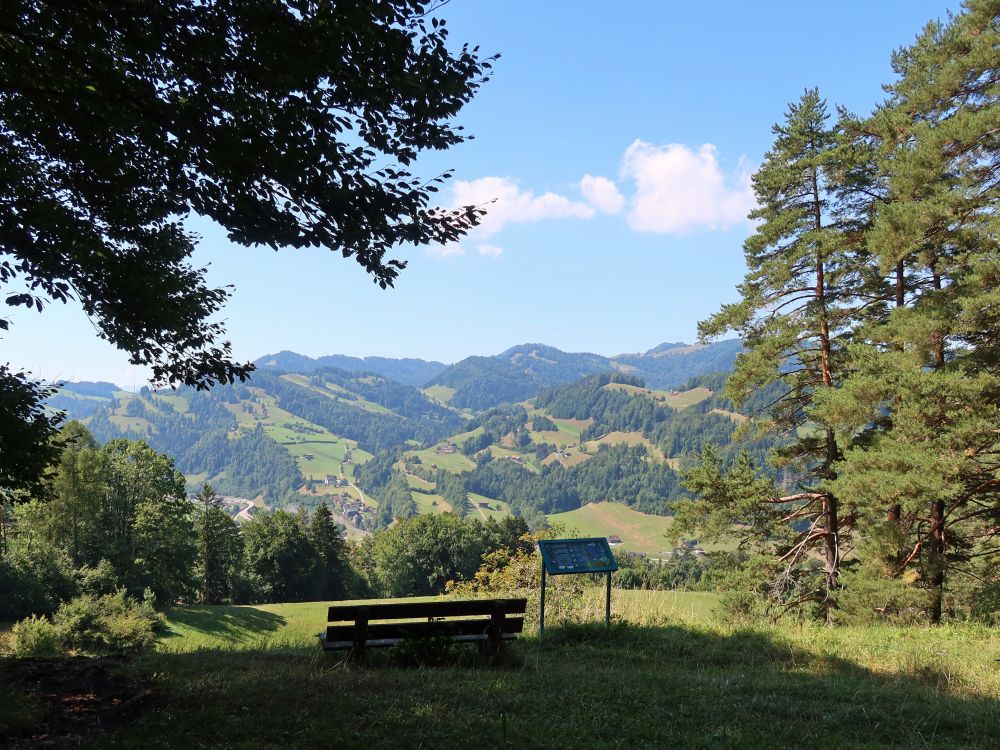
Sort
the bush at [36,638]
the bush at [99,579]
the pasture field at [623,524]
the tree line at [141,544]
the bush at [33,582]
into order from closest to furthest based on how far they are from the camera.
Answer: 1. the bush at [36,638]
2. the bush at [33,582]
3. the tree line at [141,544]
4. the bush at [99,579]
5. the pasture field at [623,524]

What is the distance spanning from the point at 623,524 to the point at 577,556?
577 feet

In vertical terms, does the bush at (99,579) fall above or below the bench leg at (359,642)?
below

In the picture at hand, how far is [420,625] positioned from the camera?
294 inches

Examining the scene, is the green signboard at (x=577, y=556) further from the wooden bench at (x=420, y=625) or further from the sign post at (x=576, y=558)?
the wooden bench at (x=420, y=625)

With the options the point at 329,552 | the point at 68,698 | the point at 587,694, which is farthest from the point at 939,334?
the point at 329,552

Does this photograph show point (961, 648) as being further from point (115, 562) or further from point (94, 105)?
point (115, 562)

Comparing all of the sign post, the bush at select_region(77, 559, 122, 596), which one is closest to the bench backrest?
the sign post

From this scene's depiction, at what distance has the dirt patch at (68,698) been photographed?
4434 millimetres

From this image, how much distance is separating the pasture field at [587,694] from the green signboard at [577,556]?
0.86 metres

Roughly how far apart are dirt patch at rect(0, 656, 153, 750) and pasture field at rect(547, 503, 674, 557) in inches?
5831

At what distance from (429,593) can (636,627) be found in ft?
220

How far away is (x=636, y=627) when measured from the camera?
9430mm

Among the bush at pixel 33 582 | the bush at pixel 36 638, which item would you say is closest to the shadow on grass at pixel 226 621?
the bush at pixel 33 582

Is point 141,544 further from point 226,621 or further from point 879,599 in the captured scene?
point 879,599
